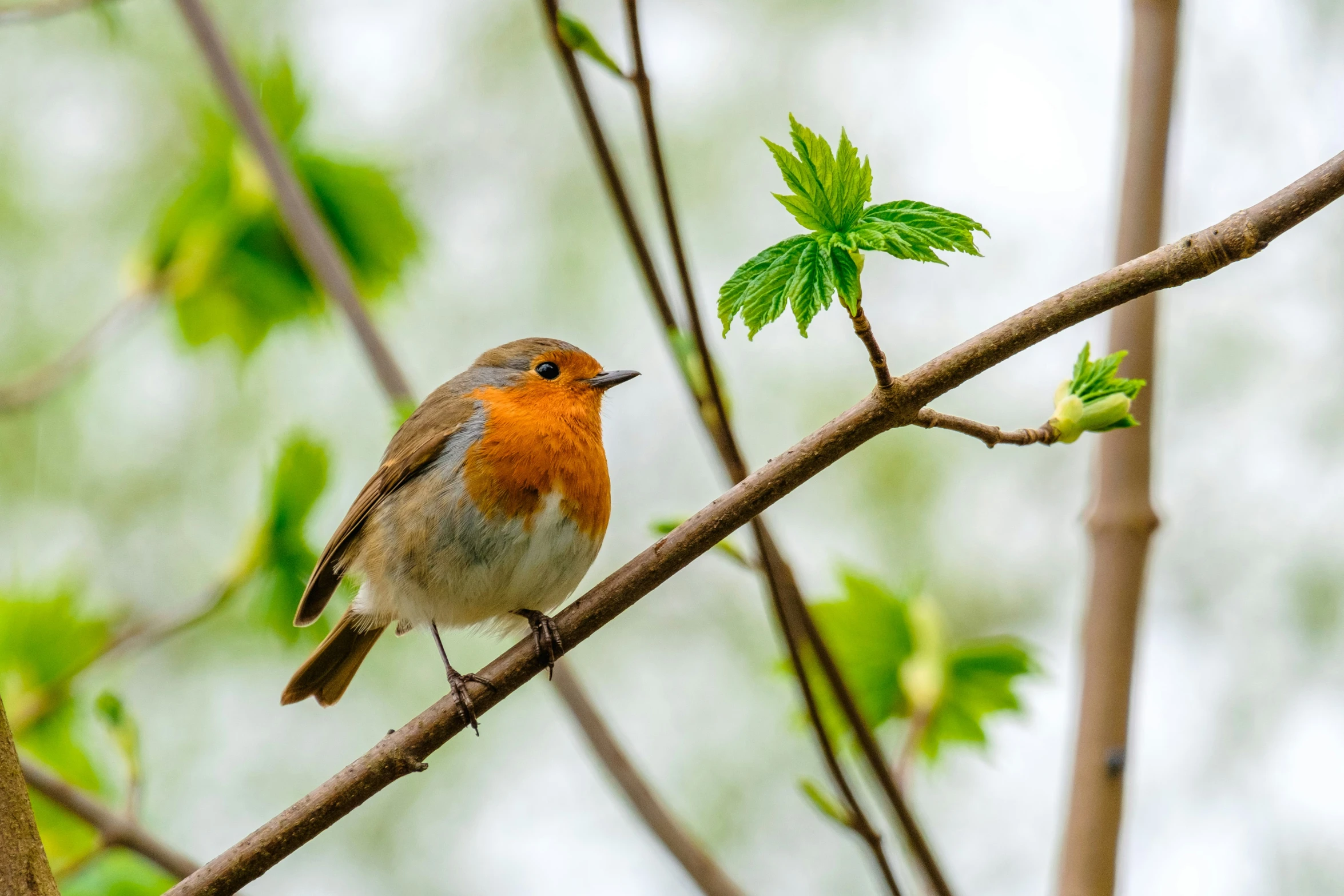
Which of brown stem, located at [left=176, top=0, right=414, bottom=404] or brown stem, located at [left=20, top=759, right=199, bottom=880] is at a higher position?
brown stem, located at [left=176, top=0, right=414, bottom=404]

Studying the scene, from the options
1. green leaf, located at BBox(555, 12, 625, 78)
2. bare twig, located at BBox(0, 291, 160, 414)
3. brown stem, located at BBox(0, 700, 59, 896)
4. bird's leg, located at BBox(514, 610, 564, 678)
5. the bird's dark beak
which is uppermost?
the bird's dark beak

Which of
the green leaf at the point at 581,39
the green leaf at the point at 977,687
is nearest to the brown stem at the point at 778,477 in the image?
the green leaf at the point at 581,39

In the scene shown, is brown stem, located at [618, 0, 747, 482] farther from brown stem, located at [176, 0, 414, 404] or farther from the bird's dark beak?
the bird's dark beak

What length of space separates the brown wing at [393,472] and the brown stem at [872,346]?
1880 millimetres

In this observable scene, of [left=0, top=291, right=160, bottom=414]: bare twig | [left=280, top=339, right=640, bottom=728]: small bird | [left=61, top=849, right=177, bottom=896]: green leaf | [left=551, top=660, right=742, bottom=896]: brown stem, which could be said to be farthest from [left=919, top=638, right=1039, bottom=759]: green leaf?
[left=0, top=291, right=160, bottom=414]: bare twig

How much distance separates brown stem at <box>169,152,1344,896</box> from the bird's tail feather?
1.42 metres

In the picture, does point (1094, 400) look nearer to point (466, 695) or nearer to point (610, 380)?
point (466, 695)

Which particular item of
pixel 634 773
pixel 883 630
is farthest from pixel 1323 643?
pixel 634 773

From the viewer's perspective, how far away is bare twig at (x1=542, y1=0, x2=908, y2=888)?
78.2 inches

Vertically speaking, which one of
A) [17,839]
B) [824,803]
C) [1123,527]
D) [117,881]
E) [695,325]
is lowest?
[17,839]

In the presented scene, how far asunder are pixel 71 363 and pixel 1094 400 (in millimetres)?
2462

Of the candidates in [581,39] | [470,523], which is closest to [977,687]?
[470,523]

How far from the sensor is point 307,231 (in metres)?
2.94

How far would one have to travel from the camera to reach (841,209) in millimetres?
1451
